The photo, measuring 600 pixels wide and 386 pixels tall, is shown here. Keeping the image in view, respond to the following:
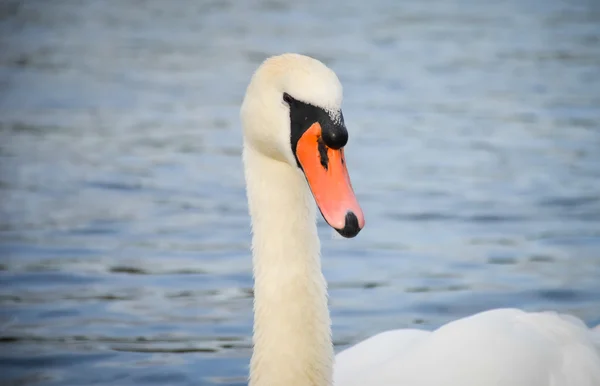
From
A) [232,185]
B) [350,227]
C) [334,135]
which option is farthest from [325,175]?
[232,185]

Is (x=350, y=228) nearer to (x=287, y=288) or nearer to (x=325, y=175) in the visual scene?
(x=325, y=175)

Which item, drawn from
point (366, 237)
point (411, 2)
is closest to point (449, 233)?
point (366, 237)

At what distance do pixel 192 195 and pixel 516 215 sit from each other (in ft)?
7.81

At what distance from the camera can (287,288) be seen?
3.97m

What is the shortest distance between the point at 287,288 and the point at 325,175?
496 millimetres

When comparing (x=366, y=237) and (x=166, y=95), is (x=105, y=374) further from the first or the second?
(x=166, y=95)

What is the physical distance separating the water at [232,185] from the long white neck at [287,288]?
6.88ft

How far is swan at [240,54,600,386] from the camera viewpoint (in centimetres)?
364

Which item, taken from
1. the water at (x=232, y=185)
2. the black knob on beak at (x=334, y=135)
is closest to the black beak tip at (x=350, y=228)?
the black knob on beak at (x=334, y=135)

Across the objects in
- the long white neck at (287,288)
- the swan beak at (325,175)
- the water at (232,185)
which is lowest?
the water at (232,185)

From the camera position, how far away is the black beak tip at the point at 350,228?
3.46 metres

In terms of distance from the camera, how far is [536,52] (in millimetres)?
14789

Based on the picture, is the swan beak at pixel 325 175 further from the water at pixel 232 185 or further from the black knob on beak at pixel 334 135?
the water at pixel 232 185

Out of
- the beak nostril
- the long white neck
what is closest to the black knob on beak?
the beak nostril
